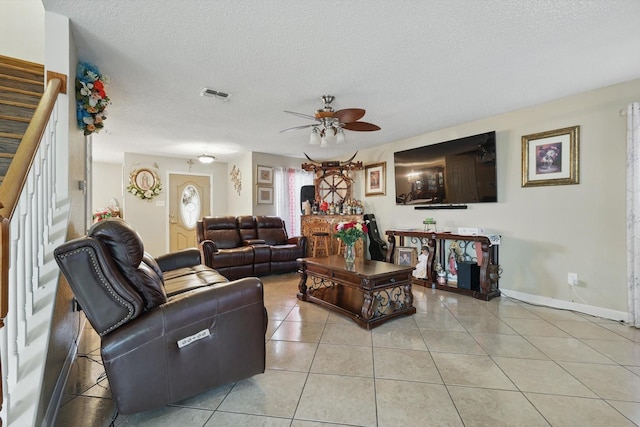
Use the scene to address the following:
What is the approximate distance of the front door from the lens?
6348 millimetres

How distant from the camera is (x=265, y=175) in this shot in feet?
20.1

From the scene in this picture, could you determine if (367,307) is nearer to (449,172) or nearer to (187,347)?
(187,347)

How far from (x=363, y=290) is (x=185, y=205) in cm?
528

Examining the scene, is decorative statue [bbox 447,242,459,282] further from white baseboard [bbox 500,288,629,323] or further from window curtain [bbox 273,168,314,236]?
window curtain [bbox 273,168,314,236]

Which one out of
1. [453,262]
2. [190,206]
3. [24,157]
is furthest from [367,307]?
[190,206]

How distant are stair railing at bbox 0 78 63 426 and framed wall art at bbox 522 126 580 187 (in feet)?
14.1

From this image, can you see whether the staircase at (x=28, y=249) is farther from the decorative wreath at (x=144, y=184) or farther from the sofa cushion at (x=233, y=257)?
the decorative wreath at (x=144, y=184)

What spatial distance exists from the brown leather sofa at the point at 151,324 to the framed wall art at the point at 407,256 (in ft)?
10.0

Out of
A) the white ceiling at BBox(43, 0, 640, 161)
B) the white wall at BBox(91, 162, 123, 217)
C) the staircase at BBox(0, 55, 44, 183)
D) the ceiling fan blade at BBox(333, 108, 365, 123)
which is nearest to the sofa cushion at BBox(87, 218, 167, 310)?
the staircase at BBox(0, 55, 44, 183)

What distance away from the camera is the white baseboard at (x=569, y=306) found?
2.79 metres

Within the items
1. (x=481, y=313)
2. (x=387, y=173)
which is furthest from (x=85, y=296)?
(x=387, y=173)

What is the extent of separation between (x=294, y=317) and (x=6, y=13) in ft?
12.4

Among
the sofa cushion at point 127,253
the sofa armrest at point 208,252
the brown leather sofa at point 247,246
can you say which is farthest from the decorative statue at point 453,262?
the sofa cushion at point 127,253

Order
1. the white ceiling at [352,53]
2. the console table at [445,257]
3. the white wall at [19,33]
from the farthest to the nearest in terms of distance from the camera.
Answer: the console table at [445,257] < the white wall at [19,33] < the white ceiling at [352,53]
